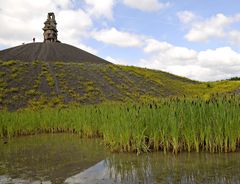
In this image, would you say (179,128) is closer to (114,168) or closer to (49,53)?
(114,168)

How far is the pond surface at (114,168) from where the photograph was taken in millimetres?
5156

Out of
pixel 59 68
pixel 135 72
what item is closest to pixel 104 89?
pixel 59 68

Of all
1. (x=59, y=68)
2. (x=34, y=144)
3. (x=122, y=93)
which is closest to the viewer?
(x=34, y=144)

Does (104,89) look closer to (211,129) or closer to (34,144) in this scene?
(34,144)

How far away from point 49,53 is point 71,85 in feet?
75.7

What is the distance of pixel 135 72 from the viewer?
1719 inches

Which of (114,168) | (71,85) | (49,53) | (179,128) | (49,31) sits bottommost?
(114,168)

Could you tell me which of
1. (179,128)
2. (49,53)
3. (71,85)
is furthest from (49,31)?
(179,128)

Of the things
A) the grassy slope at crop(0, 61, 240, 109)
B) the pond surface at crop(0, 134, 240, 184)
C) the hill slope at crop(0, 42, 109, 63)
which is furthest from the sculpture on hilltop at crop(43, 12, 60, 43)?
the pond surface at crop(0, 134, 240, 184)

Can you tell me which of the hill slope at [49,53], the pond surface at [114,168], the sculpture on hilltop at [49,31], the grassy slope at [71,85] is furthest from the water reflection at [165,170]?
the sculpture on hilltop at [49,31]

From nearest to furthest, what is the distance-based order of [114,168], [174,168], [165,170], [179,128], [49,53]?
[165,170] → [174,168] → [114,168] → [179,128] → [49,53]

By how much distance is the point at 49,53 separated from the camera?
53031 mm

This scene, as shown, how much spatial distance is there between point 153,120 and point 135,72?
36343 mm

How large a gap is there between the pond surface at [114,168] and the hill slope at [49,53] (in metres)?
42.9
